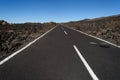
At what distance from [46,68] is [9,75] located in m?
1.62

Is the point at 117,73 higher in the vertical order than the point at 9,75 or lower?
lower

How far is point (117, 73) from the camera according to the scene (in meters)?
7.20

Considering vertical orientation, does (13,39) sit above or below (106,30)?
above

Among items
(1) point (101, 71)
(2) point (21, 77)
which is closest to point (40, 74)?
(2) point (21, 77)

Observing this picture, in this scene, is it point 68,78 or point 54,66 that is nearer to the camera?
point 68,78

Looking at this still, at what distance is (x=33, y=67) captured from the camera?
7.68 metres

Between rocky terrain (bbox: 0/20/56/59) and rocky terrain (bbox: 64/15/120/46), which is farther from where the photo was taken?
rocky terrain (bbox: 64/15/120/46)

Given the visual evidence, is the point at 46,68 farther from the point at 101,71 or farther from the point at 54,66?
the point at 101,71

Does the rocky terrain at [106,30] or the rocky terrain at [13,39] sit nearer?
the rocky terrain at [13,39]

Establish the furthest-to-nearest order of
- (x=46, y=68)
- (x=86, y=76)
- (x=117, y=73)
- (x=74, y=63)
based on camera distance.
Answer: (x=74, y=63) → (x=46, y=68) → (x=117, y=73) → (x=86, y=76)

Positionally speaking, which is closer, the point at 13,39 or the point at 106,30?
the point at 13,39

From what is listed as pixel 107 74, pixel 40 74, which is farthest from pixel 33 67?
pixel 107 74

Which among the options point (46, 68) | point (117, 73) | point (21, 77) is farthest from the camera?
point (46, 68)

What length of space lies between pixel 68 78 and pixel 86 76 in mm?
641
